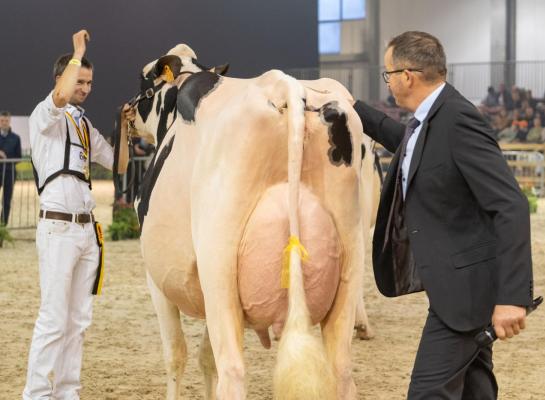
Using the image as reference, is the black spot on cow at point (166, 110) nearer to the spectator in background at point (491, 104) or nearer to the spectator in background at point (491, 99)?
the spectator in background at point (491, 104)

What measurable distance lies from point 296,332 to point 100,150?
2.29 m

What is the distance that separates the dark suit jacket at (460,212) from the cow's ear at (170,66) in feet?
7.08

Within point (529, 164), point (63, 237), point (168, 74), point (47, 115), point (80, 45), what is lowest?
point (529, 164)

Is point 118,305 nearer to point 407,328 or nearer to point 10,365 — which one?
point 10,365

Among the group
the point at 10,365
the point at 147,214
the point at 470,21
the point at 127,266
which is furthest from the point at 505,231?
the point at 470,21

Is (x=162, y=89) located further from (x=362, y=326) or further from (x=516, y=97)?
(x=516, y=97)

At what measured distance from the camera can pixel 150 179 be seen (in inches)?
177

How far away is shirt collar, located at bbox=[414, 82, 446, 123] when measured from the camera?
324 centimetres

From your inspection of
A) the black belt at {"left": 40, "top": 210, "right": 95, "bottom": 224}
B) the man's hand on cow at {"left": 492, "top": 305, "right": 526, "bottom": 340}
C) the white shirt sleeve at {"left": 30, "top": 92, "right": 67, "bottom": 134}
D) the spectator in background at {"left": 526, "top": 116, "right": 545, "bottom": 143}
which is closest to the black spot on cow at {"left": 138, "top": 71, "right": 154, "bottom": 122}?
the white shirt sleeve at {"left": 30, "top": 92, "right": 67, "bottom": 134}

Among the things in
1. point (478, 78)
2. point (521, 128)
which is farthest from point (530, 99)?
point (478, 78)

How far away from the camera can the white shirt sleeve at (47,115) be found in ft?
14.9

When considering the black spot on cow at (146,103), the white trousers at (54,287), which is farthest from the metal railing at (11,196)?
the white trousers at (54,287)

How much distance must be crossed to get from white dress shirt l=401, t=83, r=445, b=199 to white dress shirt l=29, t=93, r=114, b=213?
206 centimetres

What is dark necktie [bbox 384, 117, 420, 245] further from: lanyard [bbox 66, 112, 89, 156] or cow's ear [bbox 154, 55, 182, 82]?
lanyard [bbox 66, 112, 89, 156]
